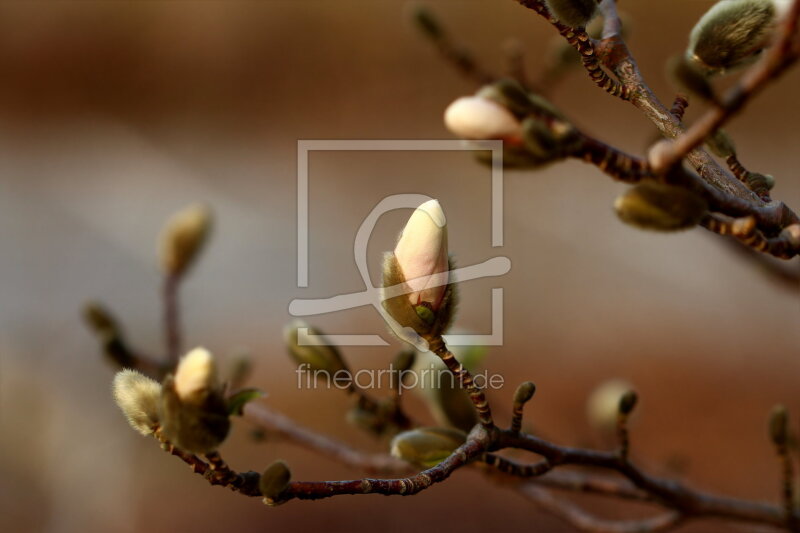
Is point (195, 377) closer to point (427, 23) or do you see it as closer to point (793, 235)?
point (793, 235)

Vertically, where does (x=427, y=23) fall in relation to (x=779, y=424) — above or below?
above

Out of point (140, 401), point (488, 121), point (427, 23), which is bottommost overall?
point (140, 401)

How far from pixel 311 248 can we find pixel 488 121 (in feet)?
3.78

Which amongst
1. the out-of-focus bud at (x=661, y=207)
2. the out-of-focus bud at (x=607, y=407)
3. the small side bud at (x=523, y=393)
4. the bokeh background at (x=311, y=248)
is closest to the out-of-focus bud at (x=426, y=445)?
the small side bud at (x=523, y=393)

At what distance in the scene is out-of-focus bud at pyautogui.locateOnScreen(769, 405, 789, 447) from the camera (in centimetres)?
39

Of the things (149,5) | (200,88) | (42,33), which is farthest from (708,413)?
(42,33)

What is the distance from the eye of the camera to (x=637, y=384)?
3.99 ft

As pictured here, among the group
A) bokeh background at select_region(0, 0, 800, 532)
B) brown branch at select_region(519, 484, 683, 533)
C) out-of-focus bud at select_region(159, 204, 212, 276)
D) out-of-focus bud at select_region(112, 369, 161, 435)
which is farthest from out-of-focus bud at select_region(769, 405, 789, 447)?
bokeh background at select_region(0, 0, 800, 532)

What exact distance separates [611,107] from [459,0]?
37 centimetres

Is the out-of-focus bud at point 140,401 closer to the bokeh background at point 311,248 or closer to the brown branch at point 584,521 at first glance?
the brown branch at point 584,521

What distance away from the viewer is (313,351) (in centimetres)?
40

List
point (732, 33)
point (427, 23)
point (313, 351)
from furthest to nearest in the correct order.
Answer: point (427, 23) < point (313, 351) < point (732, 33)

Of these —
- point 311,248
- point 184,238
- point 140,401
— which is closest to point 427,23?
point 184,238

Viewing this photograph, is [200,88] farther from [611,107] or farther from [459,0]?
[611,107]
